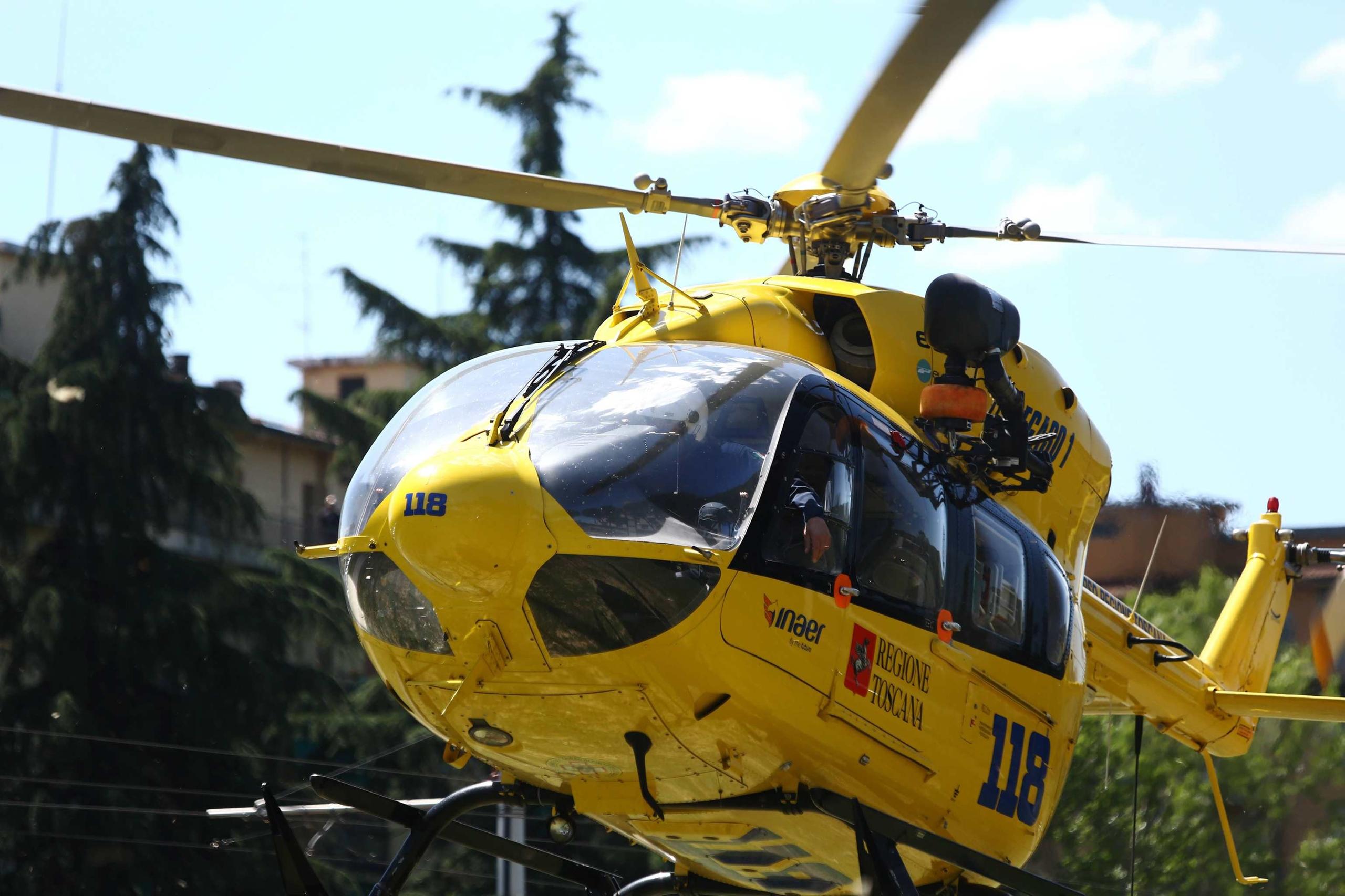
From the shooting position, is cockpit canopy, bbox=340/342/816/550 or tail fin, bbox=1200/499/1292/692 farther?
tail fin, bbox=1200/499/1292/692

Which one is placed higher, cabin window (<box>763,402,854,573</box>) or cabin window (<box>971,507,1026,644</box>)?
cabin window (<box>763,402,854,573</box>)

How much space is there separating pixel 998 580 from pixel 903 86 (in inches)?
87.7

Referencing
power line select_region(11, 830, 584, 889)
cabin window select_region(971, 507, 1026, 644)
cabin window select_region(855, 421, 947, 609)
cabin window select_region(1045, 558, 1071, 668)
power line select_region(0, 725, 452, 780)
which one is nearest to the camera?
cabin window select_region(855, 421, 947, 609)

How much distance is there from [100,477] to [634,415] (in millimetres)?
15643

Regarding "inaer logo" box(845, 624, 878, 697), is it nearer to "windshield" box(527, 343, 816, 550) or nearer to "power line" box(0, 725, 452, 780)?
"windshield" box(527, 343, 816, 550)

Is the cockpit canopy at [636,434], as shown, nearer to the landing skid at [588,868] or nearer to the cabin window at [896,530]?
the cabin window at [896,530]

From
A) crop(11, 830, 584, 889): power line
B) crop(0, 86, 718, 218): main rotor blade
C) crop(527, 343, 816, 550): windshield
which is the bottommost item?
crop(11, 830, 584, 889): power line

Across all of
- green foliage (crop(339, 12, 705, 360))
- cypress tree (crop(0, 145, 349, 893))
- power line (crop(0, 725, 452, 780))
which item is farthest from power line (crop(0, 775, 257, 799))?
green foliage (crop(339, 12, 705, 360))

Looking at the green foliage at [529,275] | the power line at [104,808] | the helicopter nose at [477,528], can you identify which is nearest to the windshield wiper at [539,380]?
the helicopter nose at [477,528]

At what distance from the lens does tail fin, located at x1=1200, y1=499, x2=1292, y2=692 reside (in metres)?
9.93

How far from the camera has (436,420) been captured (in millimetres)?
6281

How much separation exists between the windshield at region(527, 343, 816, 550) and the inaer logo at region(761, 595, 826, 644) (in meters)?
0.28

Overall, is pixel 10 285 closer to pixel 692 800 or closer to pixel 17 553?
pixel 17 553

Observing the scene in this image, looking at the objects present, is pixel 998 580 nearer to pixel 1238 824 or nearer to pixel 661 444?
pixel 661 444
